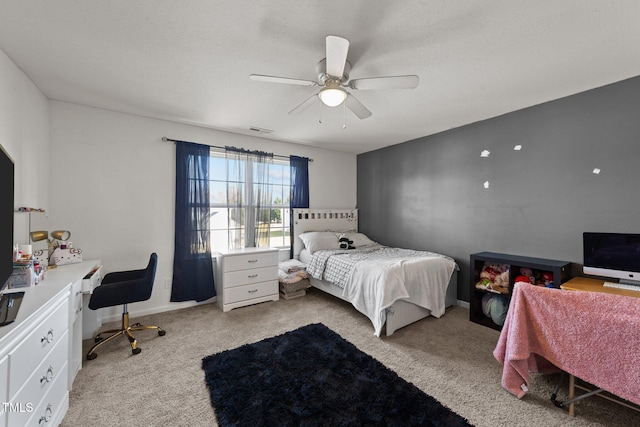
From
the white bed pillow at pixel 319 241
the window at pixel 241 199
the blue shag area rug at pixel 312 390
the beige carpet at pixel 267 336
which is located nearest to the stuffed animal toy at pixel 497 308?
the beige carpet at pixel 267 336

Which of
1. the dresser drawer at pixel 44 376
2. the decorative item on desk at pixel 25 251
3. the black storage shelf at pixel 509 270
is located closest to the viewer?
the dresser drawer at pixel 44 376

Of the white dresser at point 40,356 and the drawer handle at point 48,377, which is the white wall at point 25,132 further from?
the drawer handle at point 48,377

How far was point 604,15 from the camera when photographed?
1.52 metres

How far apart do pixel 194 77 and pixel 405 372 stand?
3.08m

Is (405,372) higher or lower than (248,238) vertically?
lower

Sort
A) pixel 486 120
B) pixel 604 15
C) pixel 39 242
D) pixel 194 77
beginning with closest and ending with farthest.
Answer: pixel 604 15, pixel 194 77, pixel 39 242, pixel 486 120

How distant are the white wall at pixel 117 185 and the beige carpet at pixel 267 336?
849 millimetres

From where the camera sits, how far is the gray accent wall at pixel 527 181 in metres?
2.34

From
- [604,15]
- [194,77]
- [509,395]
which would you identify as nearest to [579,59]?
[604,15]

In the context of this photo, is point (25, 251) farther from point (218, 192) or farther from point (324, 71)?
point (324, 71)

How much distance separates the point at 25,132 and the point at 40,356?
202cm

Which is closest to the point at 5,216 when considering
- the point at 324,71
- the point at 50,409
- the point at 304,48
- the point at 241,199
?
the point at 50,409

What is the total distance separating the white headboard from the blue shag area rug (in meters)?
2.09

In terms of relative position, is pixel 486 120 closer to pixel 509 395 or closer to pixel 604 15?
pixel 604 15
